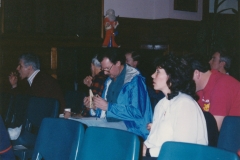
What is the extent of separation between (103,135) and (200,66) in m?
1.25

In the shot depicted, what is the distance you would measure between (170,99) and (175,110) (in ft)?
0.65

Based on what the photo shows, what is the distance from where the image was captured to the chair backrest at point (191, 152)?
155cm

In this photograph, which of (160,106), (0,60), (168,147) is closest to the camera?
(168,147)

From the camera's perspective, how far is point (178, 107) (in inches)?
92.7

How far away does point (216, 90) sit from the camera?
2893 millimetres

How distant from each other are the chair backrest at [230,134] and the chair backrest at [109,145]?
0.87 metres

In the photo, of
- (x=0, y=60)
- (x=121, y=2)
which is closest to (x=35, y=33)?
(x=0, y=60)

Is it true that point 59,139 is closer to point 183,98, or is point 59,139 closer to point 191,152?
point 183,98

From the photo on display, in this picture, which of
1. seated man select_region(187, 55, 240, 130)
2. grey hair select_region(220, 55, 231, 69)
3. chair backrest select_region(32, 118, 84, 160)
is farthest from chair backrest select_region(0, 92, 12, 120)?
grey hair select_region(220, 55, 231, 69)

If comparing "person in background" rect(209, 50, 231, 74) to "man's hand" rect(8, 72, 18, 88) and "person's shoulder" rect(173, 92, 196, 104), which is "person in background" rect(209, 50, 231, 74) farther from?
"man's hand" rect(8, 72, 18, 88)

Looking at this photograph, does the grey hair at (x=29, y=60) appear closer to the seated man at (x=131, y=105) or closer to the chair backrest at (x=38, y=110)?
the chair backrest at (x=38, y=110)

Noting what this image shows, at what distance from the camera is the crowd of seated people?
232 centimetres

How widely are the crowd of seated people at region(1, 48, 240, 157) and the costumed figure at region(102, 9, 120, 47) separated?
2350mm

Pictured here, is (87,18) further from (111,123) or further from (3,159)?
(3,159)
